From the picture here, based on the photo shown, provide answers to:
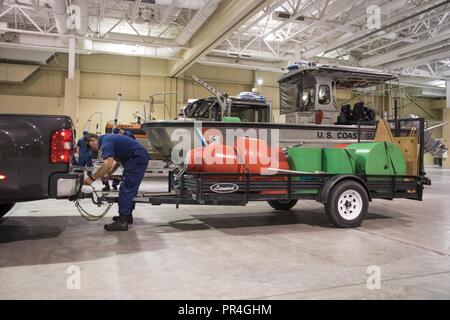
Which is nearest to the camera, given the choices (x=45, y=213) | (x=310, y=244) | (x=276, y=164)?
(x=310, y=244)

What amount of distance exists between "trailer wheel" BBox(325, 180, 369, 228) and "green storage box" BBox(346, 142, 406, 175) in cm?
42

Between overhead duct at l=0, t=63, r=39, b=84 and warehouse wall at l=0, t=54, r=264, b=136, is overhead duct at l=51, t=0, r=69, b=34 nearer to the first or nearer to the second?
overhead duct at l=0, t=63, r=39, b=84

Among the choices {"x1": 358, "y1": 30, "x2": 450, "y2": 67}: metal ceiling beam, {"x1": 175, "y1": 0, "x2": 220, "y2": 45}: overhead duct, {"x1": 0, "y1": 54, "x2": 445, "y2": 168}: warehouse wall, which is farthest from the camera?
{"x1": 0, "y1": 54, "x2": 445, "y2": 168}: warehouse wall

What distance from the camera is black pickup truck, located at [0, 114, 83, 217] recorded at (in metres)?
4.12

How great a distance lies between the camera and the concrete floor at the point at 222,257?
329 centimetres

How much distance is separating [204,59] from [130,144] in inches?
556

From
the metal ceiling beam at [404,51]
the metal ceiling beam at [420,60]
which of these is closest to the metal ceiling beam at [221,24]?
the metal ceiling beam at [404,51]

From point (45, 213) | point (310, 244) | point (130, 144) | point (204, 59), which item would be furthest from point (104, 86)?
point (310, 244)

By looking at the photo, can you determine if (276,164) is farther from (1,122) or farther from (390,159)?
(1,122)

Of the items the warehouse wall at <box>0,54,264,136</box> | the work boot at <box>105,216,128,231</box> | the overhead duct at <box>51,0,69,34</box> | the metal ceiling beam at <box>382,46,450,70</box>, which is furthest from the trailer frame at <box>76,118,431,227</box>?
the warehouse wall at <box>0,54,264,136</box>

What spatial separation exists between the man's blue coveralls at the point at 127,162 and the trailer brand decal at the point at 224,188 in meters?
1.02

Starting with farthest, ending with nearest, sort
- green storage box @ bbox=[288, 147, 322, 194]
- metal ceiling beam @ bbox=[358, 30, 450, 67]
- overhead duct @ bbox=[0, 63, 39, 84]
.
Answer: overhead duct @ bbox=[0, 63, 39, 84], metal ceiling beam @ bbox=[358, 30, 450, 67], green storage box @ bbox=[288, 147, 322, 194]

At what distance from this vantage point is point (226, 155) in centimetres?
567

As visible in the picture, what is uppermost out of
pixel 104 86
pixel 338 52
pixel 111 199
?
pixel 338 52
